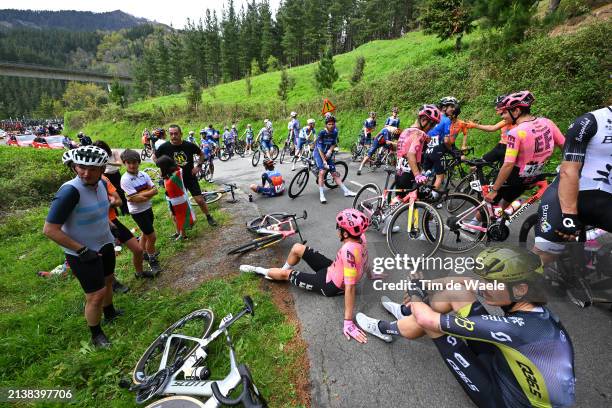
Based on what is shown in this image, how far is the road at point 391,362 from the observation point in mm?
2525

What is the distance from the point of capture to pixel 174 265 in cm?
546

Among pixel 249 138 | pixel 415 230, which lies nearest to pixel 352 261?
pixel 415 230

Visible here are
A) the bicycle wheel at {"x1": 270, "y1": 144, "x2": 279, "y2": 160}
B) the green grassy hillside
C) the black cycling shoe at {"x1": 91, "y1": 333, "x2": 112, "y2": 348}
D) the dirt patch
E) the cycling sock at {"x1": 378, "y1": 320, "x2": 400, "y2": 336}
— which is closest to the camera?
the cycling sock at {"x1": 378, "y1": 320, "x2": 400, "y2": 336}

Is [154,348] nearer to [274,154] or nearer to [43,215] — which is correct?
[43,215]

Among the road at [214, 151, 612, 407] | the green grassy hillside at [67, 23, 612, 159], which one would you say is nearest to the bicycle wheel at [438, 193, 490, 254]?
the road at [214, 151, 612, 407]

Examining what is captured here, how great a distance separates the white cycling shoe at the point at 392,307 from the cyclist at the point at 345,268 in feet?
1.48

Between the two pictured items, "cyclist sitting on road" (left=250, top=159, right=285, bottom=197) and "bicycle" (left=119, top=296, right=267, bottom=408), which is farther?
"cyclist sitting on road" (left=250, top=159, right=285, bottom=197)

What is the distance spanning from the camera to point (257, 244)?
5.33m

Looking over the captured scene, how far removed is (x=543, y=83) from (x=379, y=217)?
987 centimetres

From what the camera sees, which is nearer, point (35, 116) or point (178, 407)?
point (178, 407)

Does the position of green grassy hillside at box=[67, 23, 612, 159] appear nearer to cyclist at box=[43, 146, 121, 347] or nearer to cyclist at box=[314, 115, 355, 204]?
cyclist at box=[314, 115, 355, 204]

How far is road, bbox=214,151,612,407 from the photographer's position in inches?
99.4

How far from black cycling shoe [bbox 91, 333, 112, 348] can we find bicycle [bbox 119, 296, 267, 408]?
68 cm

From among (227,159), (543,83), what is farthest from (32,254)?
(543,83)
